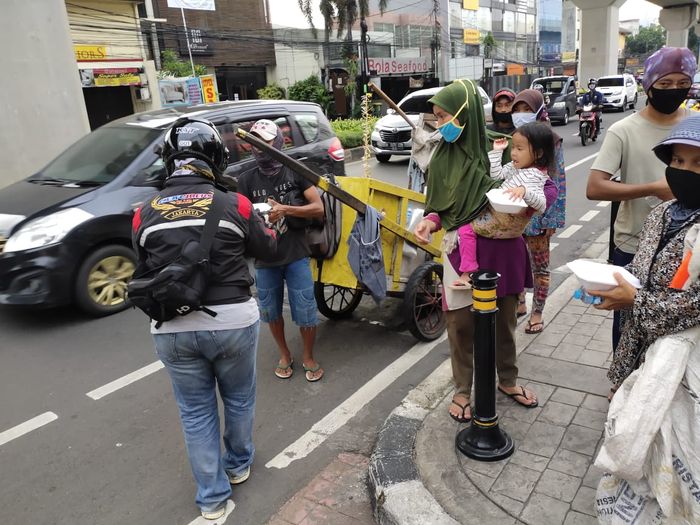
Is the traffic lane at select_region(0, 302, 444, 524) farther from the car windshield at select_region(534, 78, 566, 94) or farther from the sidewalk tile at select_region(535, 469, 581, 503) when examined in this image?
the car windshield at select_region(534, 78, 566, 94)

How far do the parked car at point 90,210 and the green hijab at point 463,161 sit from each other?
346 cm

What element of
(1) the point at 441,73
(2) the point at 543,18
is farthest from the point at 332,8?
(2) the point at 543,18

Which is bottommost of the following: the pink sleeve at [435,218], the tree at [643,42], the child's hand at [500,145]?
the pink sleeve at [435,218]

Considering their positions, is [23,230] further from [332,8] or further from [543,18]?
[543,18]

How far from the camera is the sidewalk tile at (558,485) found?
2627 mm

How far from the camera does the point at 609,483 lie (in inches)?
82.3

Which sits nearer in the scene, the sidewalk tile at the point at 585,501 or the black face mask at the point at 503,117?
the sidewalk tile at the point at 585,501

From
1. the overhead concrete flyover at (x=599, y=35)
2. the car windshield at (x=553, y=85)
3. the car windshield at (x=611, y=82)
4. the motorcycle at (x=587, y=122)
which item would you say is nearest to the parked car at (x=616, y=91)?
the car windshield at (x=611, y=82)

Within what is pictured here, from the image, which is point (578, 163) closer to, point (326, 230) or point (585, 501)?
point (326, 230)

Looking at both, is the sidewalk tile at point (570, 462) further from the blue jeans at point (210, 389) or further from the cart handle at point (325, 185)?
the blue jeans at point (210, 389)

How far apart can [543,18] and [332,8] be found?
39775mm

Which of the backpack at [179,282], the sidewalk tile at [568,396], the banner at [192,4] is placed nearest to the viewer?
the backpack at [179,282]

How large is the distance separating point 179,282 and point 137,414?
6.09ft

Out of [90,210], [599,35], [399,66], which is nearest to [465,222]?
[90,210]
